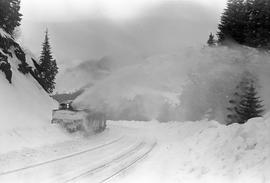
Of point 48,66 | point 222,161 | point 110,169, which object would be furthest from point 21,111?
point 48,66

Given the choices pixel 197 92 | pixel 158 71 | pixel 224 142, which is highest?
pixel 158 71

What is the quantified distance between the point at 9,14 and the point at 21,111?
1943cm

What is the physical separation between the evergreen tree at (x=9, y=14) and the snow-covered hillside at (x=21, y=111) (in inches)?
172

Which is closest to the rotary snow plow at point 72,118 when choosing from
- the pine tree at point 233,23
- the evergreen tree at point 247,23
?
the evergreen tree at point 247,23

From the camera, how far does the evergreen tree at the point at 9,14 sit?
1589 inches

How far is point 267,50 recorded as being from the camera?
39.1 metres

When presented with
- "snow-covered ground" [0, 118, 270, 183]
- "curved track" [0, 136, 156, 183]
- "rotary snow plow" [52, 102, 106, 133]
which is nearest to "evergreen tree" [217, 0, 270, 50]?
"rotary snow plow" [52, 102, 106, 133]

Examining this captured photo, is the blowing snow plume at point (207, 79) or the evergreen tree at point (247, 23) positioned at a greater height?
the evergreen tree at point (247, 23)

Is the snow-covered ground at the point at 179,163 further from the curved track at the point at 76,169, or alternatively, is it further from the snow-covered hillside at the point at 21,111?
the snow-covered hillside at the point at 21,111

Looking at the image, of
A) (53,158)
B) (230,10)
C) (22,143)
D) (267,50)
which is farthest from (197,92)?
(53,158)

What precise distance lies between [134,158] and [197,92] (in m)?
25.6

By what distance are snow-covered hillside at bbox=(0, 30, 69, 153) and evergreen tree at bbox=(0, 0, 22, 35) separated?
4.36 m

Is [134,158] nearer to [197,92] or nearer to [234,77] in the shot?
[234,77]

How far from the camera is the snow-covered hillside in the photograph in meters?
20.7
